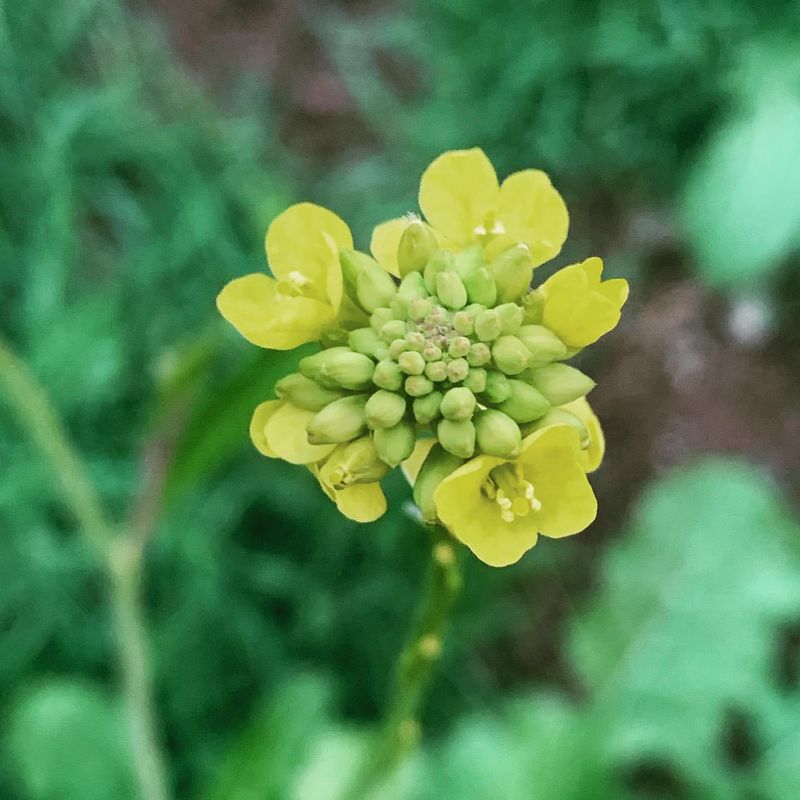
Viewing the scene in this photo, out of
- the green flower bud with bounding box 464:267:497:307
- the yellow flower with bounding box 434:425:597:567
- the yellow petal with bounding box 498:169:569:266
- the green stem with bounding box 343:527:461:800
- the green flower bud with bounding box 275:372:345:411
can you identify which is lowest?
the green stem with bounding box 343:527:461:800

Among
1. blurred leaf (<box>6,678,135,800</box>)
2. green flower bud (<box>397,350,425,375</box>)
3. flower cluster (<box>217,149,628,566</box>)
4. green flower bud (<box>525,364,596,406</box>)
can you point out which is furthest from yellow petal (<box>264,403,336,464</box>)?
blurred leaf (<box>6,678,135,800</box>)

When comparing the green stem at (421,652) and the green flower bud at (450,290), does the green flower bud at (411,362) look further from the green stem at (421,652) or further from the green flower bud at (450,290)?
the green stem at (421,652)

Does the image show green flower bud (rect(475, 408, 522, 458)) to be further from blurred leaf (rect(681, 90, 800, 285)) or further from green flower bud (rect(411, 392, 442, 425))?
blurred leaf (rect(681, 90, 800, 285))

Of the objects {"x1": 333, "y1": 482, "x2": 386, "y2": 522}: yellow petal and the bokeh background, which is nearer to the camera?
{"x1": 333, "y1": 482, "x2": 386, "y2": 522}: yellow petal

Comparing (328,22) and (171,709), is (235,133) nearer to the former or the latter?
(328,22)

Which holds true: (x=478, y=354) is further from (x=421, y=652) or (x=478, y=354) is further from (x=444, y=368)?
(x=421, y=652)

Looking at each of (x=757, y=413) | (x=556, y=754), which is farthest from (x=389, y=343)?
(x=757, y=413)

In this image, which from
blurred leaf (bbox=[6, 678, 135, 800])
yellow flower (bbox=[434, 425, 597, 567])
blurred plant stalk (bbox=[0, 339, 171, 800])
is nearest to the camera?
yellow flower (bbox=[434, 425, 597, 567])
